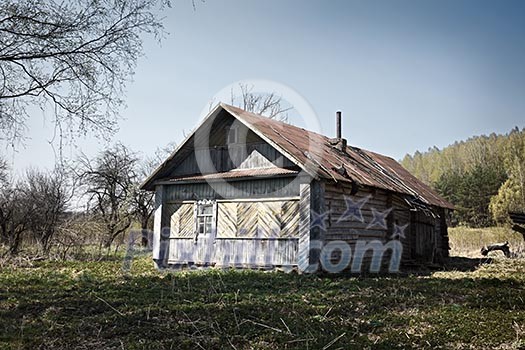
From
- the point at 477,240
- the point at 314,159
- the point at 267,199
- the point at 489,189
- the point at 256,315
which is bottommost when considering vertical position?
the point at 256,315

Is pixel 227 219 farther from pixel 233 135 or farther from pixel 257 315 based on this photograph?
pixel 257 315

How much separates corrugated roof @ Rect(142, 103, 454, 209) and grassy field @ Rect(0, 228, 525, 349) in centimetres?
454

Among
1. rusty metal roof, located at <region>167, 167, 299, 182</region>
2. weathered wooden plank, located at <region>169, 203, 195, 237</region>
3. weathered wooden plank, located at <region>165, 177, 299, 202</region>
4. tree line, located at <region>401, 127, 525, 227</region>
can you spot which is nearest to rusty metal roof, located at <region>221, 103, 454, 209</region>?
rusty metal roof, located at <region>167, 167, 299, 182</region>

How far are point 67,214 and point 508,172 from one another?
5260 centimetres

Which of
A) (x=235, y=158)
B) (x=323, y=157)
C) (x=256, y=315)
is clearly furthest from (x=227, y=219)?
(x=256, y=315)

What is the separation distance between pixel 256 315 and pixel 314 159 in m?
8.62

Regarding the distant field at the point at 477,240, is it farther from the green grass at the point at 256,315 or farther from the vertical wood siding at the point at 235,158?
the green grass at the point at 256,315

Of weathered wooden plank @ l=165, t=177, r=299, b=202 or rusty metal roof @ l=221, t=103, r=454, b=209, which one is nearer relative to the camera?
rusty metal roof @ l=221, t=103, r=454, b=209

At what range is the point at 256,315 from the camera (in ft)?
24.3

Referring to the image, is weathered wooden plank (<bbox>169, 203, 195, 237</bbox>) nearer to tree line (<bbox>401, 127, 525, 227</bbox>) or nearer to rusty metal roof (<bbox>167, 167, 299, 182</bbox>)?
rusty metal roof (<bbox>167, 167, 299, 182</bbox>)

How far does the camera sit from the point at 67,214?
24672mm

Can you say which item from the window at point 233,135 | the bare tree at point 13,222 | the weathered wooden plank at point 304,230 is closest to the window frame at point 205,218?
the window at point 233,135

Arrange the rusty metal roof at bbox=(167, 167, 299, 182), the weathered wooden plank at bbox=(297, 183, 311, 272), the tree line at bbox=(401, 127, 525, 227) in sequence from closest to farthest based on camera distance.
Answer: the weathered wooden plank at bbox=(297, 183, 311, 272) < the rusty metal roof at bbox=(167, 167, 299, 182) < the tree line at bbox=(401, 127, 525, 227)

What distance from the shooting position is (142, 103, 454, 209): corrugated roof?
15.1 metres
